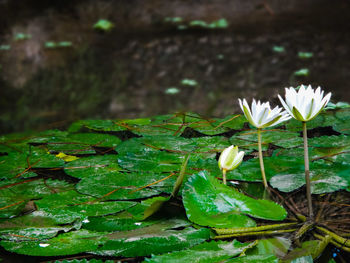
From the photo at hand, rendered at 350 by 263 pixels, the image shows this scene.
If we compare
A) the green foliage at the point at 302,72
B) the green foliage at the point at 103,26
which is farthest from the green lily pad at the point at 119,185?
the green foliage at the point at 103,26

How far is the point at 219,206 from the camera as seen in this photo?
699 millimetres

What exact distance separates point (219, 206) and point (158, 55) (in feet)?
9.43

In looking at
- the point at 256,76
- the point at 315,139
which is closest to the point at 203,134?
the point at 315,139

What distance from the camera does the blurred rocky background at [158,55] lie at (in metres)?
2.44

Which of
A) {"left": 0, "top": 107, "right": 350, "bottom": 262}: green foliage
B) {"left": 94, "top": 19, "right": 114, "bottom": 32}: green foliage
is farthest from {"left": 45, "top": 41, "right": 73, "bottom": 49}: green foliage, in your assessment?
{"left": 0, "top": 107, "right": 350, "bottom": 262}: green foliage

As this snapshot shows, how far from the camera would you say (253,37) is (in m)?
3.67

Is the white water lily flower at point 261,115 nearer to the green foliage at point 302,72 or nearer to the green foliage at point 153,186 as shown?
the green foliage at point 153,186

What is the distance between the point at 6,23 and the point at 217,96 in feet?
10.3

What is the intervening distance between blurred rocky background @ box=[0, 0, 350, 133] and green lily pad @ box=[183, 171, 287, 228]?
93 cm

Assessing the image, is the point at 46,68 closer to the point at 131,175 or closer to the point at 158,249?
the point at 131,175

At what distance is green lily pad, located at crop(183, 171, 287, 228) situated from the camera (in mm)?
670

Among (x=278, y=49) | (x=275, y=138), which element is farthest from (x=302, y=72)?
(x=275, y=138)

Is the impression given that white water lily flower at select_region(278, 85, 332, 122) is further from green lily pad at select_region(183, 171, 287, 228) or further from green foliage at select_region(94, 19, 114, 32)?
green foliage at select_region(94, 19, 114, 32)

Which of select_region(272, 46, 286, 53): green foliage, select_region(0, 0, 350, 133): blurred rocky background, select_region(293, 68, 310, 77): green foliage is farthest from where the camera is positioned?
select_region(272, 46, 286, 53): green foliage
